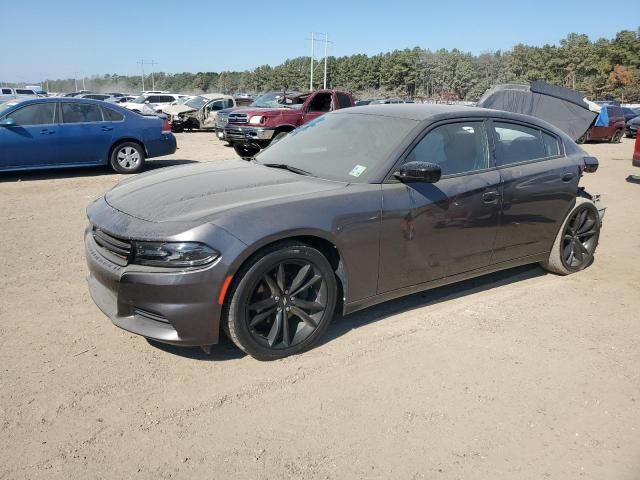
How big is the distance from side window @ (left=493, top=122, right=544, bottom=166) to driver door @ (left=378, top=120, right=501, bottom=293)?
181 mm

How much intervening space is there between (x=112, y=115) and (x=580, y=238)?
28.3 feet

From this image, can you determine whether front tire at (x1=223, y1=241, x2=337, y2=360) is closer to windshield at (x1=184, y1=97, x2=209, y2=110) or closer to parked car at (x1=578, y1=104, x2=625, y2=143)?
windshield at (x1=184, y1=97, x2=209, y2=110)

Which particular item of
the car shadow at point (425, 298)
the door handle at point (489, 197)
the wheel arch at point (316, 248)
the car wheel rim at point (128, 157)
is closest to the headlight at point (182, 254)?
the wheel arch at point (316, 248)

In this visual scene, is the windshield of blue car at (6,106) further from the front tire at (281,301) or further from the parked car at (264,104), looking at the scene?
the front tire at (281,301)

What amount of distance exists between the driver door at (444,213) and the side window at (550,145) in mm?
894

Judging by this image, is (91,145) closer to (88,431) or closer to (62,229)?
(62,229)

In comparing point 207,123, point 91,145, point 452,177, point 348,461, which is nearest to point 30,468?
point 348,461

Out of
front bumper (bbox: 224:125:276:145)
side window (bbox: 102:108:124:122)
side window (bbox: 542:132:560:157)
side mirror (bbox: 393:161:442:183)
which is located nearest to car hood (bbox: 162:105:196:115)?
front bumper (bbox: 224:125:276:145)

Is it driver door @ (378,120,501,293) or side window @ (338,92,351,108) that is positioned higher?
side window @ (338,92,351,108)

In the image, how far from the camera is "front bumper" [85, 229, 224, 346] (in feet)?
9.71

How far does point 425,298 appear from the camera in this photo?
4.48 meters

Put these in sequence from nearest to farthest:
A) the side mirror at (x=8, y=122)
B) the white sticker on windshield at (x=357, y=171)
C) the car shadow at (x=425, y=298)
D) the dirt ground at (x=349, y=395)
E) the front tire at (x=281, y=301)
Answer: the dirt ground at (x=349, y=395), the front tire at (x=281, y=301), the white sticker on windshield at (x=357, y=171), the car shadow at (x=425, y=298), the side mirror at (x=8, y=122)

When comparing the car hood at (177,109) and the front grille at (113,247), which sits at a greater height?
the car hood at (177,109)

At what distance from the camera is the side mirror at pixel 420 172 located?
3592 mm
